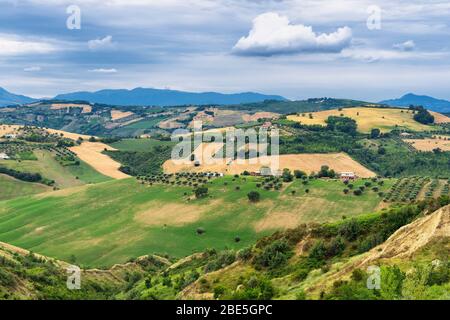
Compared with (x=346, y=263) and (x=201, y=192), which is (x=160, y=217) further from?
(x=346, y=263)

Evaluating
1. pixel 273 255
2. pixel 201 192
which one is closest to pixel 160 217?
pixel 201 192

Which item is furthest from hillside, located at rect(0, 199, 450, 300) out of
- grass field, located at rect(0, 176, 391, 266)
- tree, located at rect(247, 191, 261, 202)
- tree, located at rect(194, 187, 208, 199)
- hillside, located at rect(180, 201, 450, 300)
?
tree, located at rect(194, 187, 208, 199)

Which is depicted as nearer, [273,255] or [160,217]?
[273,255]

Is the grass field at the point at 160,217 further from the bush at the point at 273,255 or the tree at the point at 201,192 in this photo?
the bush at the point at 273,255

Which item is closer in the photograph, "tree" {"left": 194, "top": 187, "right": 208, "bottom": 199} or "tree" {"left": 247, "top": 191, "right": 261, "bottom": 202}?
"tree" {"left": 247, "top": 191, "right": 261, "bottom": 202}

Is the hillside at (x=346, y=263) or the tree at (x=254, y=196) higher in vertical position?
the hillside at (x=346, y=263)

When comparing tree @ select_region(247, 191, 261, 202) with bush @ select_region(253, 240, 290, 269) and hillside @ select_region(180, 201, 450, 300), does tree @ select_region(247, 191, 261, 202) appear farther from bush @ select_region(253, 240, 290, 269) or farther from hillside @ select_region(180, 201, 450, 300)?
bush @ select_region(253, 240, 290, 269)

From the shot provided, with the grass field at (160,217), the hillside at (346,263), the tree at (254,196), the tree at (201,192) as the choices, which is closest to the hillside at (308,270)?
the hillside at (346,263)

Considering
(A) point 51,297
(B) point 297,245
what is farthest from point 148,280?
(B) point 297,245

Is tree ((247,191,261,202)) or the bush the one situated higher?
the bush
